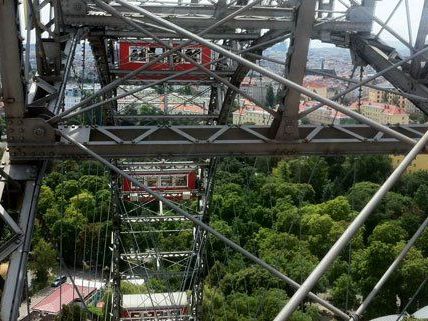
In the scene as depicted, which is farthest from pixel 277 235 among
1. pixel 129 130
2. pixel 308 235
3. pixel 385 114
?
pixel 129 130

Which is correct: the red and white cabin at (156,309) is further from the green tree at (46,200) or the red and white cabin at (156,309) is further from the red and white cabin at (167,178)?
the green tree at (46,200)

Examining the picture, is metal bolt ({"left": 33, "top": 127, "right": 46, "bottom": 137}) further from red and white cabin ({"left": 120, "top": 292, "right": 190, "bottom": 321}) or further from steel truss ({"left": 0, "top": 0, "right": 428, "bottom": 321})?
red and white cabin ({"left": 120, "top": 292, "right": 190, "bottom": 321})

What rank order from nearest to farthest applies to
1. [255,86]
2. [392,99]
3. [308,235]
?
1. [255,86]
2. [308,235]
3. [392,99]

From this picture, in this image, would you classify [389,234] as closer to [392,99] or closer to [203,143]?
[392,99]

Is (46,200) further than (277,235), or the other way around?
(46,200)

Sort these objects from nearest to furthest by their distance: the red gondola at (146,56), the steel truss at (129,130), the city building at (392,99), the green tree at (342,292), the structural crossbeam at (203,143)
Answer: the steel truss at (129,130), the structural crossbeam at (203,143), the red gondola at (146,56), the green tree at (342,292), the city building at (392,99)

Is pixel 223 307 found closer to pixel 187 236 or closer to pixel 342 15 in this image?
pixel 187 236

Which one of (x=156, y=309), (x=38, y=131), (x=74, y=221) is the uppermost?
(x=38, y=131)

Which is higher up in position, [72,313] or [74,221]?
[72,313]

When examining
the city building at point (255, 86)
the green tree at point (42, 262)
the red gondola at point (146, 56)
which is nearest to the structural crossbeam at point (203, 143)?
the city building at point (255, 86)
